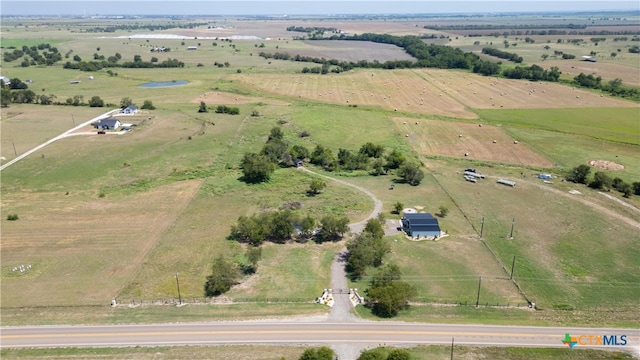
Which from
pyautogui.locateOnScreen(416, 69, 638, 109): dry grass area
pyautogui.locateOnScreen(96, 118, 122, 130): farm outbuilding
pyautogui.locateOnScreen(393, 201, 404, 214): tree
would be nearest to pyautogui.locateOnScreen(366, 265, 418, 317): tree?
pyautogui.locateOnScreen(393, 201, 404, 214): tree

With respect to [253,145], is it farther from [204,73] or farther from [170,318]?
[204,73]

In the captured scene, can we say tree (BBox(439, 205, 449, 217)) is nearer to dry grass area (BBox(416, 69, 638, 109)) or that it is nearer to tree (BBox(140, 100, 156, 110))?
dry grass area (BBox(416, 69, 638, 109))

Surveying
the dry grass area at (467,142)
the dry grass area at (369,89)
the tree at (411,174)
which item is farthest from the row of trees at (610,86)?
the tree at (411,174)

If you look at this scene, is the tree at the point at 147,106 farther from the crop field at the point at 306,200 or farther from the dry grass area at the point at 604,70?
the dry grass area at the point at 604,70

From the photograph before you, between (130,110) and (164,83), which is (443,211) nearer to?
(130,110)

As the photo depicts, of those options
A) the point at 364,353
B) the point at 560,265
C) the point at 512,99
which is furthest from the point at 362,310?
the point at 512,99

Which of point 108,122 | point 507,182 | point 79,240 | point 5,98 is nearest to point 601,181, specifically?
point 507,182
